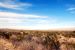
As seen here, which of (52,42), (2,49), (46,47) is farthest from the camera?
(52,42)

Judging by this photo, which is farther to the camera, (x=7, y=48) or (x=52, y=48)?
(x=52, y=48)

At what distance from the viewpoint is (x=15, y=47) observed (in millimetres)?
16672

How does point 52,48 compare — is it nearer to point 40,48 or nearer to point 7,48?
point 40,48

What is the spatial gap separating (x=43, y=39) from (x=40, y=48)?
333 centimetres

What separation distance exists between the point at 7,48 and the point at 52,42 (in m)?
5.22

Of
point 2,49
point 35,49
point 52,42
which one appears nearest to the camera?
point 2,49

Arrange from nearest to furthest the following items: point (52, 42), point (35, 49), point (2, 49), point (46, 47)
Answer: point (2, 49), point (35, 49), point (46, 47), point (52, 42)

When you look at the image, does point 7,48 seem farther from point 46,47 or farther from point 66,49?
point 66,49

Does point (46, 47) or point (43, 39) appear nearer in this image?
point (46, 47)

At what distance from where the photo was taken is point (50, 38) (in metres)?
20.2

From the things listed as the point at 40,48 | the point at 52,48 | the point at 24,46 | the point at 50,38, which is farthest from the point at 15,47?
the point at 50,38

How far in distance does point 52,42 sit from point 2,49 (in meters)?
5.71

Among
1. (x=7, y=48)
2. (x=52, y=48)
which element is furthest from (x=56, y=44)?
(x=7, y=48)

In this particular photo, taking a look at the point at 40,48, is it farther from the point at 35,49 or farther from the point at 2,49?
the point at 2,49
